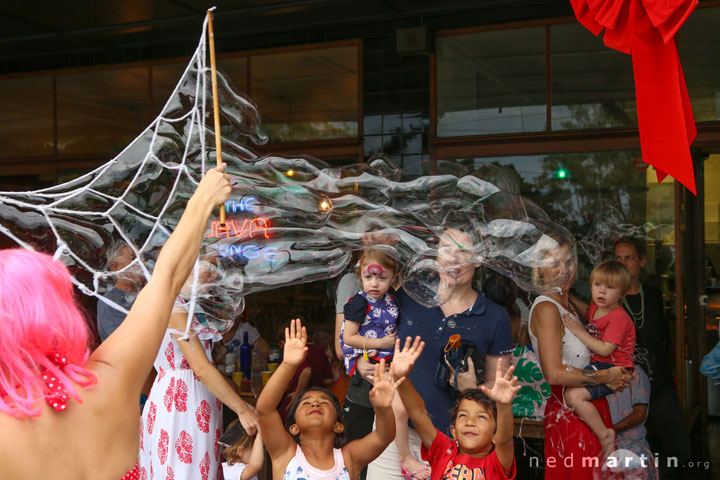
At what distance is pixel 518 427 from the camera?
4.34 metres

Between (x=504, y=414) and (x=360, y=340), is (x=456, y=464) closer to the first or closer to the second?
(x=504, y=414)

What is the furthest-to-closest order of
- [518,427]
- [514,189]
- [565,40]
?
[565,40] < [518,427] < [514,189]

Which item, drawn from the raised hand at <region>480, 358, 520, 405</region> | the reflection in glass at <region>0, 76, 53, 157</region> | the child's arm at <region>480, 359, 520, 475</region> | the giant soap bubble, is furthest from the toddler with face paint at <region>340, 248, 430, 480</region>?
the reflection in glass at <region>0, 76, 53, 157</region>

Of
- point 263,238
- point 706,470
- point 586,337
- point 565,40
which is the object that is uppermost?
point 565,40

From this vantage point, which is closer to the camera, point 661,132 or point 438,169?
point 661,132

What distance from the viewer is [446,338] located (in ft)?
10.7

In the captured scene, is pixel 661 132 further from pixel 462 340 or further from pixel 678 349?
pixel 678 349

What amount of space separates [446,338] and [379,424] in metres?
0.51

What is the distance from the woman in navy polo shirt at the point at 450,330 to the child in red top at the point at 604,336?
701mm

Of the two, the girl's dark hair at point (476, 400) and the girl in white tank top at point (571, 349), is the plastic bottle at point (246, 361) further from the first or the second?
the girl's dark hair at point (476, 400)

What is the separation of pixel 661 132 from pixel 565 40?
3.24 meters

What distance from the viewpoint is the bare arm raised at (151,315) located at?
5.41ft

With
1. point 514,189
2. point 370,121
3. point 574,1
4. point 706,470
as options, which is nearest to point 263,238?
point 514,189

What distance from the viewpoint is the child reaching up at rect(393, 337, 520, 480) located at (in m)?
2.87
